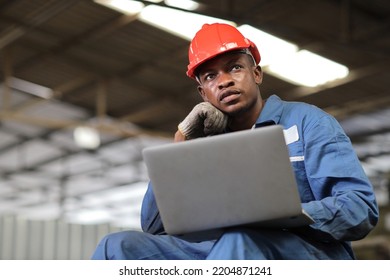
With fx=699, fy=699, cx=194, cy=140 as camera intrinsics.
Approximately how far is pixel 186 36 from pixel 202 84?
6.70 m

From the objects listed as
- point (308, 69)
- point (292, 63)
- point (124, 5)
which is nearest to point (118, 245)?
point (124, 5)

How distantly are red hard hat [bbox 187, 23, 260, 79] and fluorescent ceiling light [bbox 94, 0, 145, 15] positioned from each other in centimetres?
620

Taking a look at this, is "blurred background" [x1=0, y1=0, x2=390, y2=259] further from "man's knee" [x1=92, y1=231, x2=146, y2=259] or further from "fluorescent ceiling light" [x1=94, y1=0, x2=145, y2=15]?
"man's knee" [x1=92, y1=231, x2=146, y2=259]

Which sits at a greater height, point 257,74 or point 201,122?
point 257,74

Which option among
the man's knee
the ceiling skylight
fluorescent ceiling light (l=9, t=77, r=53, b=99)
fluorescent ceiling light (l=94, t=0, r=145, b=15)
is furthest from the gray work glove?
fluorescent ceiling light (l=9, t=77, r=53, b=99)

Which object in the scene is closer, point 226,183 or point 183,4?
point 226,183

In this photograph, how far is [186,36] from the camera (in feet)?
30.3

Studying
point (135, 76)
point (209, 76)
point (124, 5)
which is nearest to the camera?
point (209, 76)

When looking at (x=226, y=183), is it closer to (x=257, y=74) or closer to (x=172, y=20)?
(x=257, y=74)

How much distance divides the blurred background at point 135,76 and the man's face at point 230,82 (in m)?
4.99

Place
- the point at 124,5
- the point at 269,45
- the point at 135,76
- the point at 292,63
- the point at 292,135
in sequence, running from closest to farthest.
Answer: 1. the point at 292,135
2. the point at 124,5
3. the point at 269,45
4. the point at 292,63
5. the point at 135,76

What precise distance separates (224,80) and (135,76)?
28.7 feet

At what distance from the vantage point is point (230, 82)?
2.52 meters
